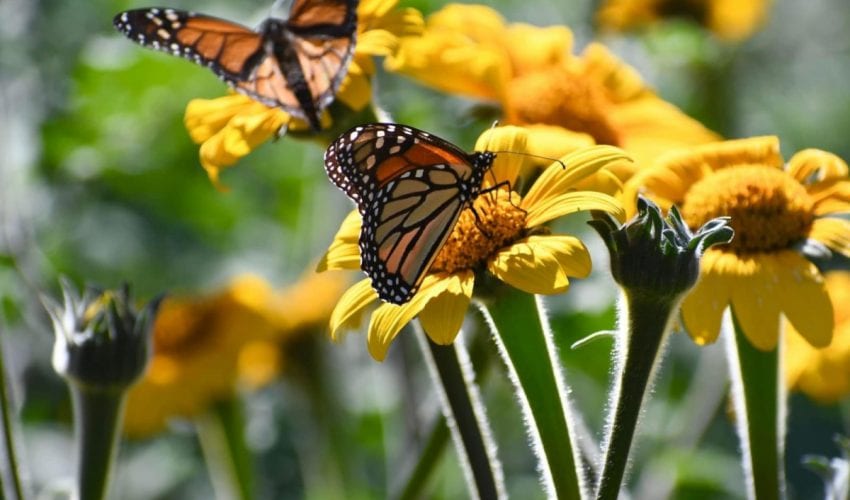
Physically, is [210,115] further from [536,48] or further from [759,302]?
[759,302]

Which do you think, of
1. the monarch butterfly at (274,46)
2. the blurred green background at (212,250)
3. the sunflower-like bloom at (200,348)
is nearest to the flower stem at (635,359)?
the monarch butterfly at (274,46)

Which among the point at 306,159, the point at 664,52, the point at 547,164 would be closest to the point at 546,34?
the point at 547,164

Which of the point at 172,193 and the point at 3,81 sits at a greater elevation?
the point at 3,81

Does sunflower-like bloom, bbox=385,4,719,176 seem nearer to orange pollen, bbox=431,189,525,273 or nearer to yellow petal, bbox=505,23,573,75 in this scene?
yellow petal, bbox=505,23,573,75

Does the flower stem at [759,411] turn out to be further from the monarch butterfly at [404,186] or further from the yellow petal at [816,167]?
the monarch butterfly at [404,186]

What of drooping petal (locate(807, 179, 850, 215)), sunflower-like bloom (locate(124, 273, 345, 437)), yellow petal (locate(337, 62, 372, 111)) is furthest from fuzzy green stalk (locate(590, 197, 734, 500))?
sunflower-like bloom (locate(124, 273, 345, 437))

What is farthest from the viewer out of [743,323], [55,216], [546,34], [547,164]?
[55,216]

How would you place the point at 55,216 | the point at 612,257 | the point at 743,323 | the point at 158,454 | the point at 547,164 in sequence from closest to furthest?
the point at 612,257, the point at 743,323, the point at 547,164, the point at 55,216, the point at 158,454

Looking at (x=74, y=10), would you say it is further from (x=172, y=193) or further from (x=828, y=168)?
(x=828, y=168)
